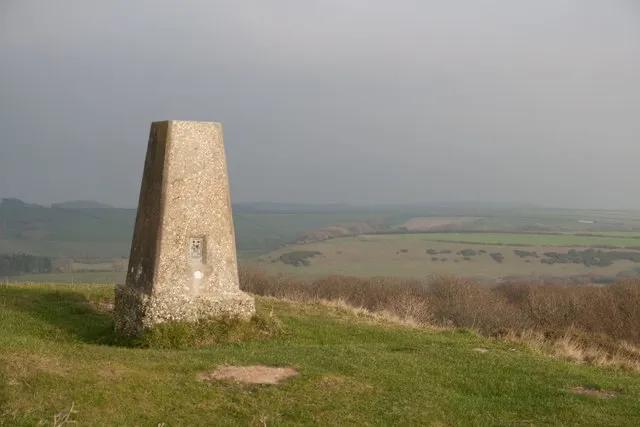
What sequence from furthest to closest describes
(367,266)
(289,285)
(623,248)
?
(623,248), (367,266), (289,285)

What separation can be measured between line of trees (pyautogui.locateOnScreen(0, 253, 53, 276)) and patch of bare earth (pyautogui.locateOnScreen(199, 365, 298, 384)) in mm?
42614

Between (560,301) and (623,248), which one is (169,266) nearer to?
(560,301)

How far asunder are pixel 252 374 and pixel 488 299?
44378 millimetres

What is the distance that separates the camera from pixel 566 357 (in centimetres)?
1780

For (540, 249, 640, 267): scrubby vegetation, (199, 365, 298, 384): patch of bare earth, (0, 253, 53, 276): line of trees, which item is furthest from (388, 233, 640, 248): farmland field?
(199, 365, 298, 384): patch of bare earth

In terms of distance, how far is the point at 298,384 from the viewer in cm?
1120

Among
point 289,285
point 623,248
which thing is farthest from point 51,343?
point 623,248

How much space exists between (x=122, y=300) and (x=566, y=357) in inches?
449

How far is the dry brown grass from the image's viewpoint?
46094 millimetres

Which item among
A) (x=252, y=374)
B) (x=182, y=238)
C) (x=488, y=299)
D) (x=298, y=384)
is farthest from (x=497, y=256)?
(x=298, y=384)

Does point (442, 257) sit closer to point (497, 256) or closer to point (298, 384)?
point (497, 256)

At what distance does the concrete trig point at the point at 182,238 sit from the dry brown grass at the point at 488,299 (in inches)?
922

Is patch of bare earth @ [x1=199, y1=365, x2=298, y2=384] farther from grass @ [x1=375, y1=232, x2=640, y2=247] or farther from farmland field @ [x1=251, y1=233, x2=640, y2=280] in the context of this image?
grass @ [x1=375, y1=232, x2=640, y2=247]

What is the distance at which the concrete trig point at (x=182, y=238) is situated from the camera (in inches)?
595
